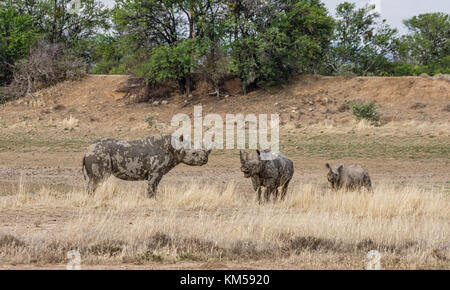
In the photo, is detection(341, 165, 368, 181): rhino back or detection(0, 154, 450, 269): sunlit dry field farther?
detection(341, 165, 368, 181): rhino back

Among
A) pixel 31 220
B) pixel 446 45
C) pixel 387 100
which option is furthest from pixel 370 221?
pixel 446 45

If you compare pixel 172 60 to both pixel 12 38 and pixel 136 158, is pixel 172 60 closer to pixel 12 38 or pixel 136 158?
pixel 12 38

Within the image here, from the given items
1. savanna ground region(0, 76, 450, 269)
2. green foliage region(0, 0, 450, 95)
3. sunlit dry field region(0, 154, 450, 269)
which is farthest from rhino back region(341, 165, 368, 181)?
green foliage region(0, 0, 450, 95)

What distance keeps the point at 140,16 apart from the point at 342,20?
18.1 metres

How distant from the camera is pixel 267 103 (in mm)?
32594

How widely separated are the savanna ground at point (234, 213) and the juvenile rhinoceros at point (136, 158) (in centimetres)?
32

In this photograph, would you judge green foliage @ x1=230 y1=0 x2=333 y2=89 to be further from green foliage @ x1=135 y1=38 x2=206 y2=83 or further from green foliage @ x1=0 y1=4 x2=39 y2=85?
green foliage @ x1=0 y1=4 x2=39 y2=85

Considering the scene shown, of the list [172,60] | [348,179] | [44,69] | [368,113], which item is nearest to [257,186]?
[348,179]

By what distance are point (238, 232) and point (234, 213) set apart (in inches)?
79.1

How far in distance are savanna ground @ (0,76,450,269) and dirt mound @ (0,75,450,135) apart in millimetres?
4976

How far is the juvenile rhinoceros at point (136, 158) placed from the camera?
37.2ft

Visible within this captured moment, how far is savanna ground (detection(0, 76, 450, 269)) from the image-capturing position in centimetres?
743

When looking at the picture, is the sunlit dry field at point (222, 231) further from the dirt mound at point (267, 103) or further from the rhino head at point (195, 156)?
the dirt mound at point (267, 103)
